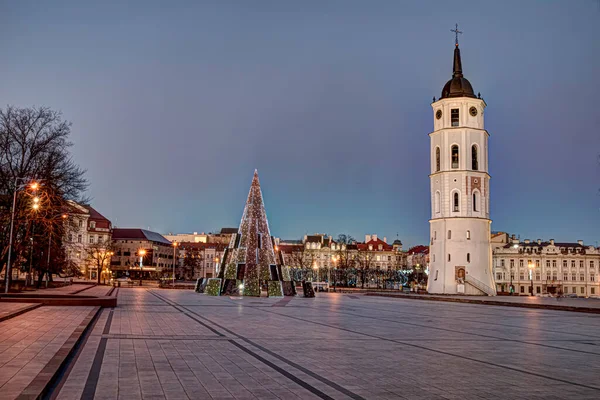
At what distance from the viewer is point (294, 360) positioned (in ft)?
40.3

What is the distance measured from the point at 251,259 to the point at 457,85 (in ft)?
127

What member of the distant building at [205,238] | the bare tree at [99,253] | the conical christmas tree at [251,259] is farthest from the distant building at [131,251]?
the conical christmas tree at [251,259]

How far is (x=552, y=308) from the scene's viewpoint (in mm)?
36781

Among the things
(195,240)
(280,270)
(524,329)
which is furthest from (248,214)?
(195,240)

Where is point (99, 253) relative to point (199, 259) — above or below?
above

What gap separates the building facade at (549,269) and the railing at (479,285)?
162ft

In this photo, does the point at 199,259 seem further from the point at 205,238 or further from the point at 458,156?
the point at 458,156

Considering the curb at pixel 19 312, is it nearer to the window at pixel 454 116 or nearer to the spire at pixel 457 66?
the window at pixel 454 116

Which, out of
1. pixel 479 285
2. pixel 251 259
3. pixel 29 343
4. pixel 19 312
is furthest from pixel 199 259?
pixel 29 343

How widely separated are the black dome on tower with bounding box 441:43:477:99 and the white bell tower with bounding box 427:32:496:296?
15 cm

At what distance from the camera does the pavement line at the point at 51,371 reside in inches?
317

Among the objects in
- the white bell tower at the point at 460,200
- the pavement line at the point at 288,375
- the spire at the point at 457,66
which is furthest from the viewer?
the spire at the point at 457,66

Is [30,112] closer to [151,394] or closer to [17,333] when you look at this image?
[17,333]

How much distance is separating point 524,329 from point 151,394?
664 inches
